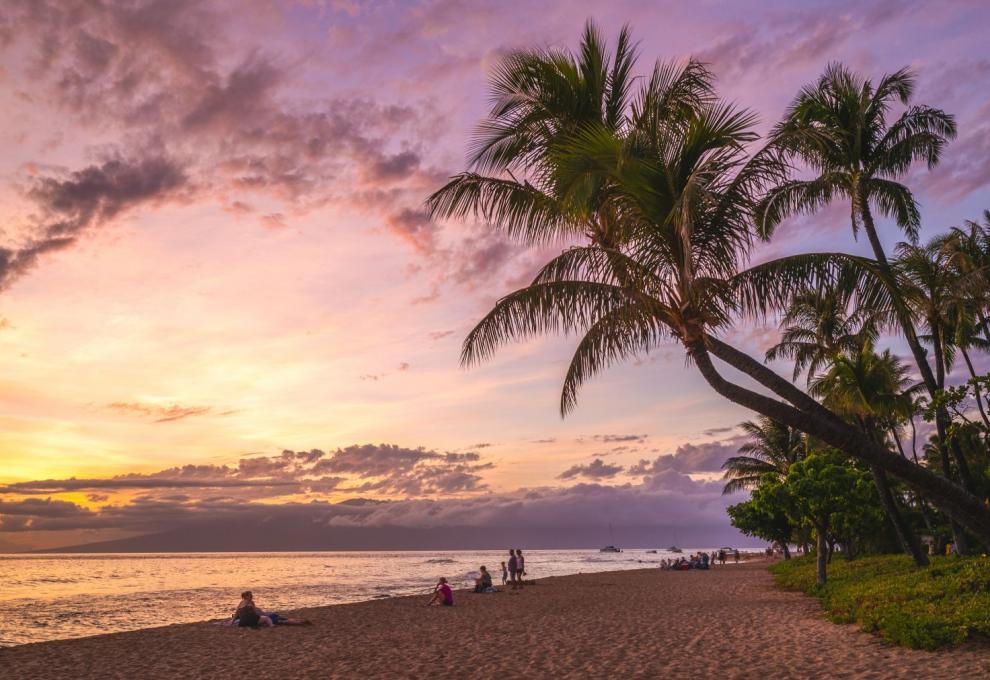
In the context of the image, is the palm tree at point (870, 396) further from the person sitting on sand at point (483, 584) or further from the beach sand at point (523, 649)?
the person sitting on sand at point (483, 584)

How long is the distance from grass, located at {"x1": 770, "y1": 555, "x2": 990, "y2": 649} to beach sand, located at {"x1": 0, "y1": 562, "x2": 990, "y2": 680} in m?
0.33

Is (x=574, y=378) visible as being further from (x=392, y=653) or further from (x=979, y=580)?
(x=979, y=580)

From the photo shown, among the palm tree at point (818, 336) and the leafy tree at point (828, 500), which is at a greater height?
the palm tree at point (818, 336)

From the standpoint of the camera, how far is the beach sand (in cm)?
923

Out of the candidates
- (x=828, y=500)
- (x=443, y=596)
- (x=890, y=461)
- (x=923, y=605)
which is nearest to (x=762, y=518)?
(x=828, y=500)

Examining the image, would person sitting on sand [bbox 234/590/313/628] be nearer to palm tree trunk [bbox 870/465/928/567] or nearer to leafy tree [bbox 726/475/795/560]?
leafy tree [bbox 726/475/795/560]

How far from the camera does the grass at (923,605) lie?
379 inches

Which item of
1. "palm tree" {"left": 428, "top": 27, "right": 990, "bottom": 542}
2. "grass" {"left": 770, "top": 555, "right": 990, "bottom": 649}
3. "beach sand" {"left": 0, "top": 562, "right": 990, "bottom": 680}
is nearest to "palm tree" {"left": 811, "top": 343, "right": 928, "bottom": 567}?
"grass" {"left": 770, "top": 555, "right": 990, "bottom": 649}

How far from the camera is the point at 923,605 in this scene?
38.3 feet

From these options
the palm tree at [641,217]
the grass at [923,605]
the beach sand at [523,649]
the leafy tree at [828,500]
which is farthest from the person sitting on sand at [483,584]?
the palm tree at [641,217]

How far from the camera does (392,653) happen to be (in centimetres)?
1173

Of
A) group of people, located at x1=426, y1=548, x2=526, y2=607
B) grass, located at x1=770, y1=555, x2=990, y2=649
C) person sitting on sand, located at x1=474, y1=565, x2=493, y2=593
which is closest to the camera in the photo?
grass, located at x1=770, y1=555, x2=990, y2=649

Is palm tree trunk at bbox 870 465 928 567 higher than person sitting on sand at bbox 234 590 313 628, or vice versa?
palm tree trunk at bbox 870 465 928 567

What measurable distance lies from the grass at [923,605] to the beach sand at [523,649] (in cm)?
33
